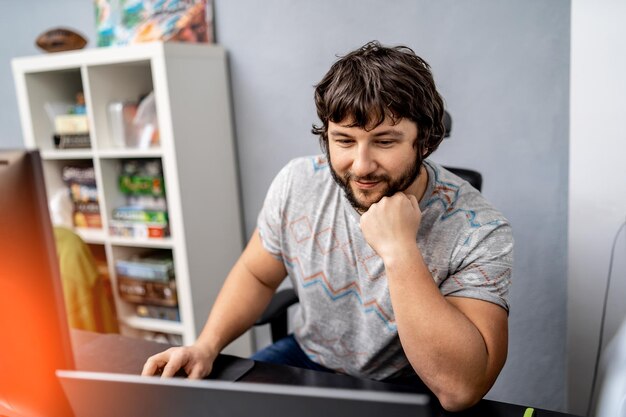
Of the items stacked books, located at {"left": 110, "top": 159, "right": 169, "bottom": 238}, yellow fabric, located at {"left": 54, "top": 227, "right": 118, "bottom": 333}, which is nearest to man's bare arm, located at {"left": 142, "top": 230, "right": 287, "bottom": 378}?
stacked books, located at {"left": 110, "top": 159, "right": 169, "bottom": 238}

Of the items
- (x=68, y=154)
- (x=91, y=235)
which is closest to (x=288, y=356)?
(x=91, y=235)

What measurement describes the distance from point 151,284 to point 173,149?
0.60m

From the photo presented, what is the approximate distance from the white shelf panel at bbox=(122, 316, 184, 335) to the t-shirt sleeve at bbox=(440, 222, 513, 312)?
1.44 metres

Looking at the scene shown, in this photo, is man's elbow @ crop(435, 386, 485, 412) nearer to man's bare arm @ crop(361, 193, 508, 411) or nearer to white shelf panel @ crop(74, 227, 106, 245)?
man's bare arm @ crop(361, 193, 508, 411)

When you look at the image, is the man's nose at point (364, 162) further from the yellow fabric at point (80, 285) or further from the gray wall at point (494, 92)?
the yellow fabric at point (80, 285)

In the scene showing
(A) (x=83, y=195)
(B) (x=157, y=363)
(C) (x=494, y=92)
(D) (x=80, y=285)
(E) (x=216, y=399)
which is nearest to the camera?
(E) (x=216, y=399)

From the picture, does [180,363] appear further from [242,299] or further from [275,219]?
[275,219]

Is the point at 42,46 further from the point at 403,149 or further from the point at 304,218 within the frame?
the point at 403,149

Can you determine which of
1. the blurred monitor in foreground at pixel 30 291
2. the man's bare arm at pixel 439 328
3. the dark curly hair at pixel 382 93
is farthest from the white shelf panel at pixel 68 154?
the blurred monitor in foreground at pixel 30 291

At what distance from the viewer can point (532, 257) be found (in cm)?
194

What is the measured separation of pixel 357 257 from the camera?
1.30 metres

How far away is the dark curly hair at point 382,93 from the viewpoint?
1137 mm

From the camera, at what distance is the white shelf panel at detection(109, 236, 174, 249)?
223cm

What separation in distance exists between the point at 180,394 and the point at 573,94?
153cm
